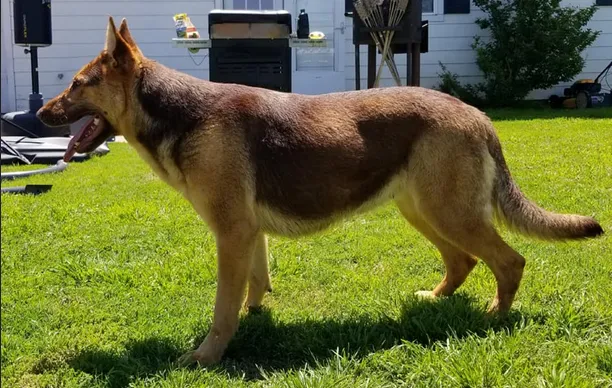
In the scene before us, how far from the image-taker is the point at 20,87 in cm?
1316

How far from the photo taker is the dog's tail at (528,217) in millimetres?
3033

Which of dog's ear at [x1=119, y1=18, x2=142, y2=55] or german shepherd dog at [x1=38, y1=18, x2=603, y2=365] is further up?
dog's ear at [x1=119, y1=18, x2=142, y2=55]

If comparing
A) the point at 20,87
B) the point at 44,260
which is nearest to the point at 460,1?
the point at 20,87

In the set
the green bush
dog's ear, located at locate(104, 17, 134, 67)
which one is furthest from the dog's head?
the green bush

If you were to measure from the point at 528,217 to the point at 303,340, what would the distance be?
1.34 metres

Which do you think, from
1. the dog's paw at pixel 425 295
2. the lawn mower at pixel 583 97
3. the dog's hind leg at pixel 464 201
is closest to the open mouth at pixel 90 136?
the dog's hind leg at pixel 464 201

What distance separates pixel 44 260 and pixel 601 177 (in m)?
5.23

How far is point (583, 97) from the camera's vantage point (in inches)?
510

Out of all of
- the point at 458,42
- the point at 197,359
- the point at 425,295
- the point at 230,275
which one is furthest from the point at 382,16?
the point at 197,359

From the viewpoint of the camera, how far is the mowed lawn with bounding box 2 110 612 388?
2564 millimetres

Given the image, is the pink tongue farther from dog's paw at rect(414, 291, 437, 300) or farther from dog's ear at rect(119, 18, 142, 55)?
dog's paw at rect(414, 291, 437, 300)

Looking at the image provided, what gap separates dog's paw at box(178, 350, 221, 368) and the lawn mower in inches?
485

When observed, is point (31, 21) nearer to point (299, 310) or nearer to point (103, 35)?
point (103, 35)

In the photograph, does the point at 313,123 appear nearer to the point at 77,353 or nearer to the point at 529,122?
the point at 77,353
